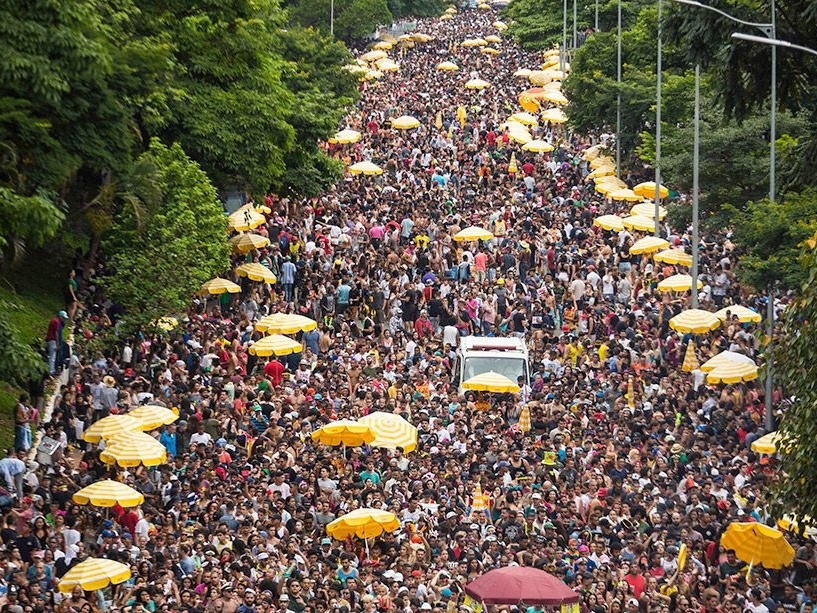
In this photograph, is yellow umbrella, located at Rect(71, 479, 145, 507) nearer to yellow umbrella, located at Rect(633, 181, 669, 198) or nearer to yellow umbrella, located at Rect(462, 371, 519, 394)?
yellow umbrella, located at Rect(462, 371, 519, 394)

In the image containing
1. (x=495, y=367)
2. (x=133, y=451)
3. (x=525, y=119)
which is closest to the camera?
(x=133, y=451)

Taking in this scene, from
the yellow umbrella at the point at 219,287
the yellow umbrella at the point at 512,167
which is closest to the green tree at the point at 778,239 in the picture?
the yellow umbrella at the point at 219,287

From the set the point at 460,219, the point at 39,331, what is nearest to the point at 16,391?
the point at 39,331

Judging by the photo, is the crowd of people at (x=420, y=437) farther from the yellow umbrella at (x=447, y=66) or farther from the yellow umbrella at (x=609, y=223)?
the yellow umbrella at (x=447, y=66)

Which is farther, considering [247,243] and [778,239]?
[247,243]

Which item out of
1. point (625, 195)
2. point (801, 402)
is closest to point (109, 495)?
point (801, 402)

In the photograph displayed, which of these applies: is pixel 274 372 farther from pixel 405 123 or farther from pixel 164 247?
pixel 405 123
